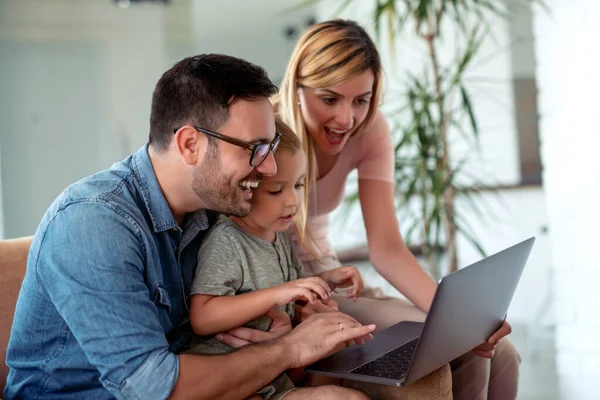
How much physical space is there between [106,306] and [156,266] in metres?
0.19

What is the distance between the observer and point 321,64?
199cm

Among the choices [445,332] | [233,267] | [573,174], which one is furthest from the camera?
[573,174]

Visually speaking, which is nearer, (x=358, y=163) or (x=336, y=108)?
(x=336, y=108)

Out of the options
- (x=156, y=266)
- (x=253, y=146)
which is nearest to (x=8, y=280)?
(x=156, y=266)

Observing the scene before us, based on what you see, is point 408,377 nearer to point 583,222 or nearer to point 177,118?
point 177,118

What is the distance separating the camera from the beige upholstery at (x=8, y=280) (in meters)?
1.65

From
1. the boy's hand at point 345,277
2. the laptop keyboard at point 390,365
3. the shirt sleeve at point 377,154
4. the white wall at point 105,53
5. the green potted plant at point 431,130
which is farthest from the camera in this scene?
the white wall at point 105,53

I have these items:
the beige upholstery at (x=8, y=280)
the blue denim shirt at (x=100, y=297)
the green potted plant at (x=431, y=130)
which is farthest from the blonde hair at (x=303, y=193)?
the green potted plant at (x=431, y=130)

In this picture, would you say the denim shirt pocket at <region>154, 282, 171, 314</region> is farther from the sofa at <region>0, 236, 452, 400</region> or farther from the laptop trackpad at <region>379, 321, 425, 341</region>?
the laptop trackpad at <region>379, 321, 425, 341</region>

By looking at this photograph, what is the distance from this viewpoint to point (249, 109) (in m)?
1.47

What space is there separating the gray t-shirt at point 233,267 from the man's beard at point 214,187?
135 millimetres

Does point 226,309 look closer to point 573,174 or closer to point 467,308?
point 467,308

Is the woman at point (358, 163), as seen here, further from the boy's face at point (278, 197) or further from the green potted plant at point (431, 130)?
the green potted plant at point (431, 130)

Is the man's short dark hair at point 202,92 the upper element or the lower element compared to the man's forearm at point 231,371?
upper
